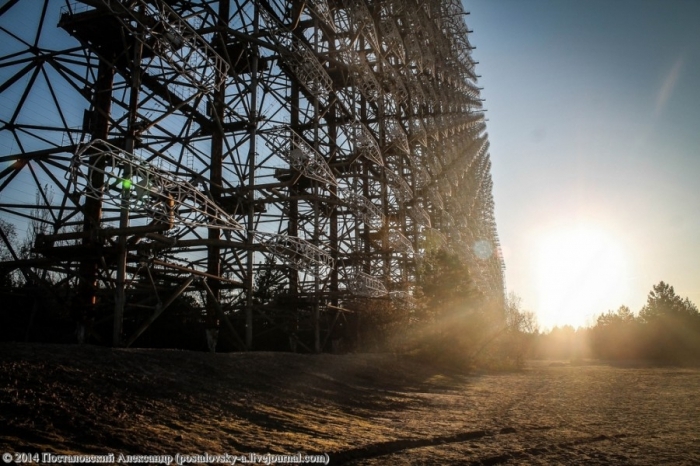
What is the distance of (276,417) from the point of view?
755 centimetres

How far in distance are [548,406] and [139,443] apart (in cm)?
1032

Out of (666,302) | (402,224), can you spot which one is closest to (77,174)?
(402,224)

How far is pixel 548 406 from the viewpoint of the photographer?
492 inches

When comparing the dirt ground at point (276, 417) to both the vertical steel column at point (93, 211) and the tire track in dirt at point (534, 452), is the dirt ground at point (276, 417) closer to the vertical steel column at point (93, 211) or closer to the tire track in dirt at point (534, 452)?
the tire track in dirt at point (534, 452)

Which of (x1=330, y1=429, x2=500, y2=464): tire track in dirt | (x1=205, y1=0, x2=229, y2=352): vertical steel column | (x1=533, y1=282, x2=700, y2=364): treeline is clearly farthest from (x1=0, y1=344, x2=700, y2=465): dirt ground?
(x1=533, y1=282, x2=700, y2=364): treeline

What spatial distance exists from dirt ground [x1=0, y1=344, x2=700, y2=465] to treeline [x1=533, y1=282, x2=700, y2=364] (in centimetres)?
4077

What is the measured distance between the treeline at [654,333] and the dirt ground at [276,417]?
1605 inches

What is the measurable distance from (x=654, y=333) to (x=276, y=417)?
58.4 m

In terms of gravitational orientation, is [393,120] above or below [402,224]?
above

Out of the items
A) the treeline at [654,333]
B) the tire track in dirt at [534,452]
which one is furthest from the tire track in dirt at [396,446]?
the treeline at [654,333]

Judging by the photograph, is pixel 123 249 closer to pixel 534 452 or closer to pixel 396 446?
pixel 396 446

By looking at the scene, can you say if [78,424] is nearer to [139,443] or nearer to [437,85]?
[139,443]

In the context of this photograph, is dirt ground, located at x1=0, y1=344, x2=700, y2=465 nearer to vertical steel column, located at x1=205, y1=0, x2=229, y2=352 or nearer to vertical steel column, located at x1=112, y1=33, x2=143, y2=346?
vertical steel column, located at x1=112, y1=33, x2=143, y2=346

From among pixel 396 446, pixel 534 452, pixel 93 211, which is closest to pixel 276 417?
pixel 396 446
